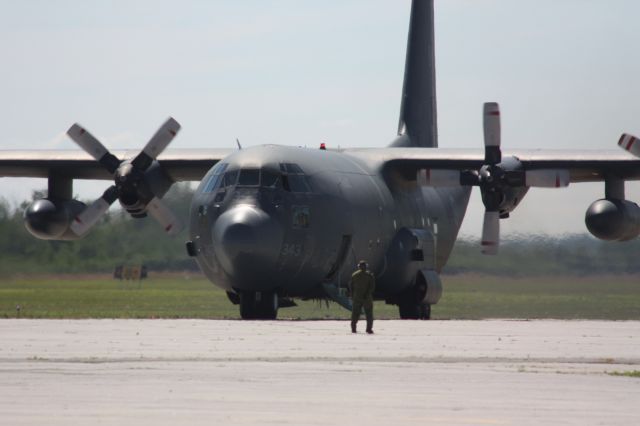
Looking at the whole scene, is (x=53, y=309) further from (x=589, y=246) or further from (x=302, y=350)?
(x=302, y=350)

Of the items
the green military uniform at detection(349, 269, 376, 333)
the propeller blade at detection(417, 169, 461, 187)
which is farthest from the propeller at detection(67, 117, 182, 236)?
the green military uniform at detection(349, 269, 376, 333)

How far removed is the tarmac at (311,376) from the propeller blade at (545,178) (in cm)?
611

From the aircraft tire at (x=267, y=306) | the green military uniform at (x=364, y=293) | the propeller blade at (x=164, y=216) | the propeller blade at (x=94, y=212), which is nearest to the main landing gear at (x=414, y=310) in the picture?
the aircraft tire at (x=267, y=306)

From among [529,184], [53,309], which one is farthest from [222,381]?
[53,309]

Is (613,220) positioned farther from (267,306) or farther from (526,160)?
(267,306)

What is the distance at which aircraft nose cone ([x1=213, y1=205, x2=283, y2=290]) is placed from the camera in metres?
25.6

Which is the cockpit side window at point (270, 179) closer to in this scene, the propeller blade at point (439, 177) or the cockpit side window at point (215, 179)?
the cockpit side window at point (215, 179)

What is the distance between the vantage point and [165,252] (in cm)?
4441

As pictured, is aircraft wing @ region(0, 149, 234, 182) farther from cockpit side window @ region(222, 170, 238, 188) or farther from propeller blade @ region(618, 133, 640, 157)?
propeller blade @ region(618, 133, 640, 157)

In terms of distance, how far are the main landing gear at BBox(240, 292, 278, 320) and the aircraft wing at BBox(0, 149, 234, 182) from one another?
603 centimetres

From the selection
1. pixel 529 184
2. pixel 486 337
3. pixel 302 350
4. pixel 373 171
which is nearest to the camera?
pixel 302 350

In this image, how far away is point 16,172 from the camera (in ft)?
114

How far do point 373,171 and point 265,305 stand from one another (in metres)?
5.54

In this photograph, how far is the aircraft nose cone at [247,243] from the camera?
83.9ft
